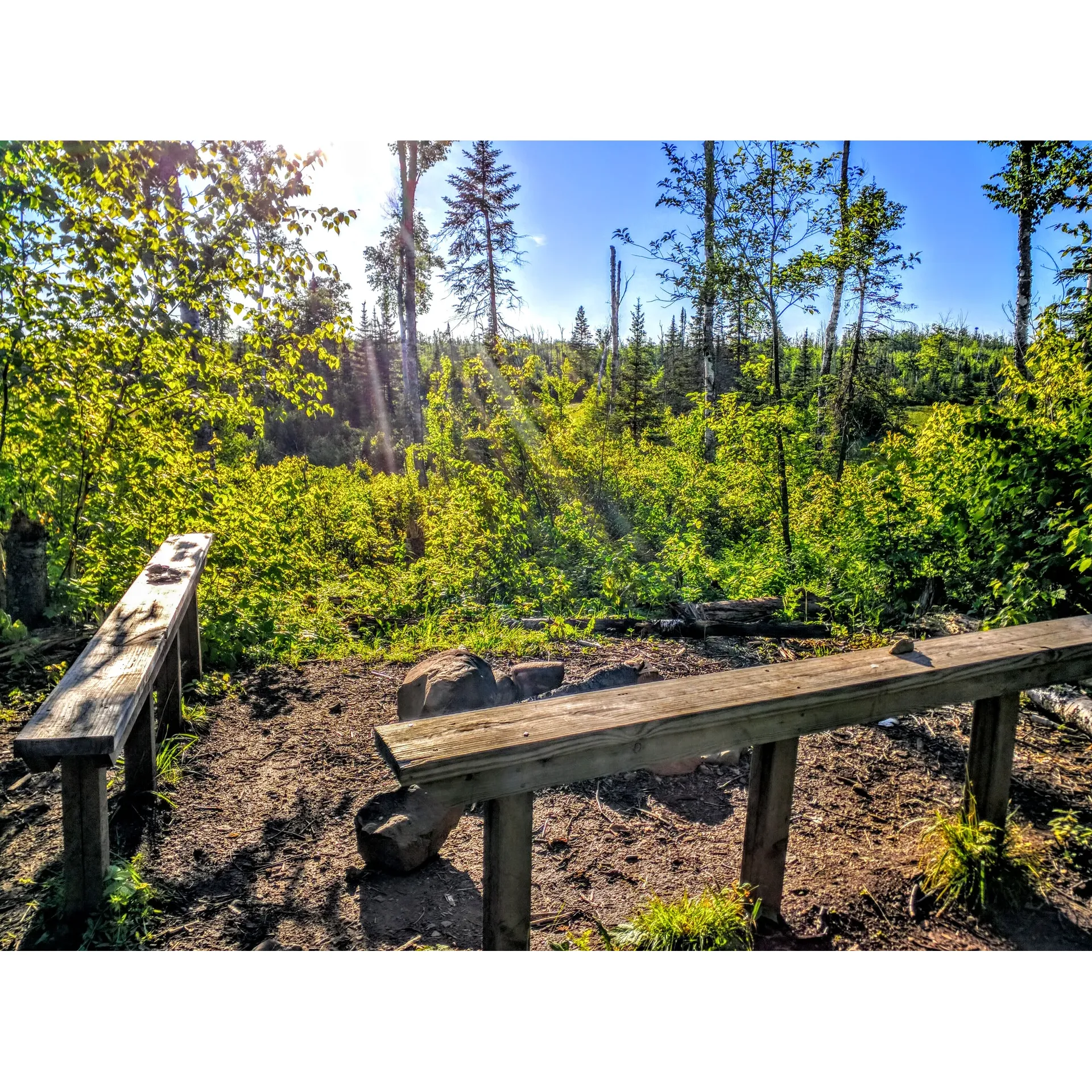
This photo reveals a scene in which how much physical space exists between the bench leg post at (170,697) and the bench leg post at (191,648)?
1.92 feet

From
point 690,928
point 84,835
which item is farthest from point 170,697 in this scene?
point 690,928

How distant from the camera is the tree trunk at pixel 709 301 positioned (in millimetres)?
8858

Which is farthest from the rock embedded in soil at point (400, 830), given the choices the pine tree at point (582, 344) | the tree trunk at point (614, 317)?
the pine tree at point (582, 344)

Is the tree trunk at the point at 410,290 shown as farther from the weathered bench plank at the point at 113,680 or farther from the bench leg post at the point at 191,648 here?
the weathered bench plank at the point at 113,680

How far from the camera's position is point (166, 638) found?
259 centimetres

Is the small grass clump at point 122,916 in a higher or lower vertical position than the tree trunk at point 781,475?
lower

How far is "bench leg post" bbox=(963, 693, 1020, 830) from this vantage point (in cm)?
220

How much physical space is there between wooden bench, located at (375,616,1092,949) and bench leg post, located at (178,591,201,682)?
2852mm

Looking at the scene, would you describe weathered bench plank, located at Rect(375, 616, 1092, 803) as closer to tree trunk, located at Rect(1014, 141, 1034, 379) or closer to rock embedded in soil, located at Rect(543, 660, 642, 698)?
rock embedded in soil, located at Rect(543, 660, 642, 698)

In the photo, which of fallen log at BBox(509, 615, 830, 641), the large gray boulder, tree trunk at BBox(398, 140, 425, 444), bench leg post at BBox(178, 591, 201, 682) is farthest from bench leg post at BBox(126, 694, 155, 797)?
tree trunk at BBox(398, 140, 425, 444)

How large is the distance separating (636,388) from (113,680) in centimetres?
1560

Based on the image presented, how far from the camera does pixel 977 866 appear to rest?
2.11m

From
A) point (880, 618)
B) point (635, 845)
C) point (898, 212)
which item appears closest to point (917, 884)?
point (635, 845)

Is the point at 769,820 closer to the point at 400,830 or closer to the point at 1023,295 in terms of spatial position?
the point at 400,830
